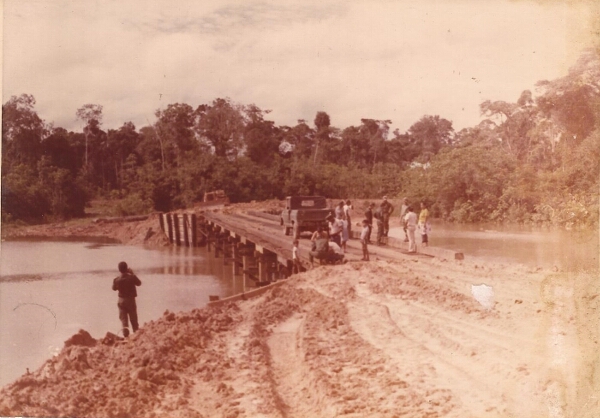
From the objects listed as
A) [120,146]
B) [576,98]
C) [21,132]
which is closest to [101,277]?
[120,146]

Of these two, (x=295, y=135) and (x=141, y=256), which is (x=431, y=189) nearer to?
(x=295, y=135)

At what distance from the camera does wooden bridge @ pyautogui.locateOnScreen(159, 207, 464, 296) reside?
53.7ft

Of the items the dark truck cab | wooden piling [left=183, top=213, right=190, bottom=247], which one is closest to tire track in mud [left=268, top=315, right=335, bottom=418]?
the dark truck cab

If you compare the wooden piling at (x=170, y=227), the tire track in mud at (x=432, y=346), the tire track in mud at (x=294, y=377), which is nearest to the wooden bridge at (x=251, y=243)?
the wooden piling at (x=170, y=227)

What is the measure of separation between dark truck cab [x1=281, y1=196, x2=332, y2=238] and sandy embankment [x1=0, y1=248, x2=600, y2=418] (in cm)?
827

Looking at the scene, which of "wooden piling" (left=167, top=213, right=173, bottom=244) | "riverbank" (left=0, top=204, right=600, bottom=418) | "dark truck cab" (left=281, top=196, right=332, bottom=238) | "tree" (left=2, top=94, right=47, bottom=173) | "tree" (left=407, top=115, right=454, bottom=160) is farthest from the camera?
"wooden piling" (left=167, top=213, right=173, bottom=244)

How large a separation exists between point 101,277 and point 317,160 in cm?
1074

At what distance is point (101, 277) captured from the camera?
18312mm

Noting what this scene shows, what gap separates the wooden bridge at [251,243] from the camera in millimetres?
16375

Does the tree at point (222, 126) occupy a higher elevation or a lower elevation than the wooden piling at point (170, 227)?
higher

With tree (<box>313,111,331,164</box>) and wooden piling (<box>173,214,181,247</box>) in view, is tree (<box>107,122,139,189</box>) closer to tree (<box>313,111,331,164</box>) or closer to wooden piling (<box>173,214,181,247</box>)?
tree (<box>313,111,331,164</box>)

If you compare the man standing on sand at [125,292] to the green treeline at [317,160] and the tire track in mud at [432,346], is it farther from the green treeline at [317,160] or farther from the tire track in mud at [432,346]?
the tire track in mud at [432,346]

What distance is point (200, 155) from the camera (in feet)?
76.2

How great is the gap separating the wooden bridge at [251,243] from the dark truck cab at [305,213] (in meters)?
0.44
